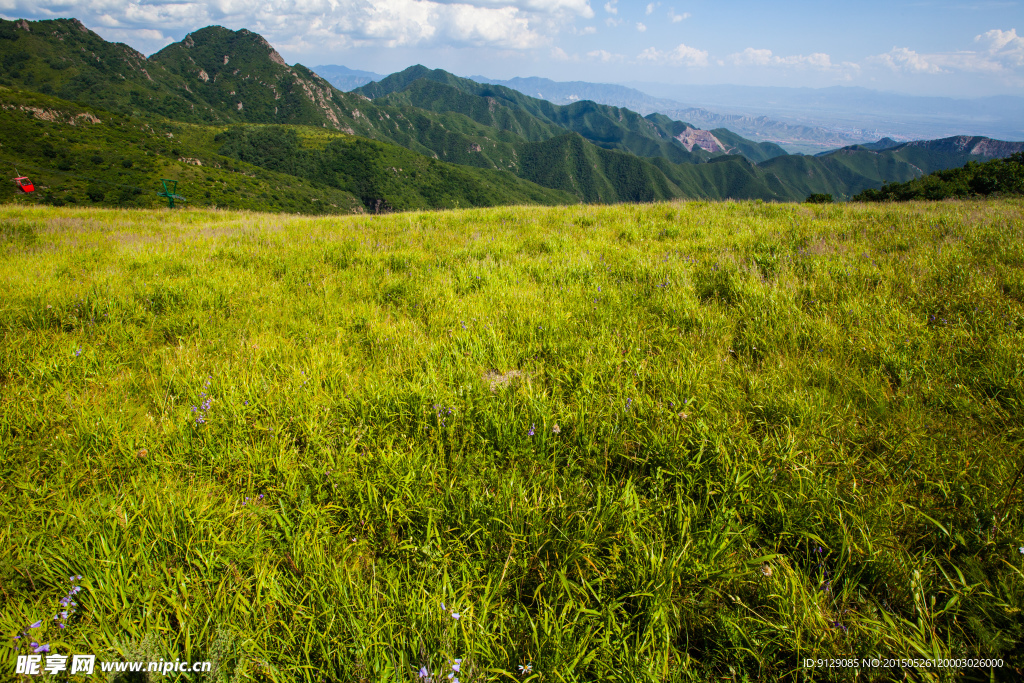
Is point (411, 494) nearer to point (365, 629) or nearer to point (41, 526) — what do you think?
point (365, 629)

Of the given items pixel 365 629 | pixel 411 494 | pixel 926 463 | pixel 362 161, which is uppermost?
pixel 362 161

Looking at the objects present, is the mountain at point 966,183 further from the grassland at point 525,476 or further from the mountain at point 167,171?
the mountain at point 167,171

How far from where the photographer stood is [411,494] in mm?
2393

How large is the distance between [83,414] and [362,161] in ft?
750

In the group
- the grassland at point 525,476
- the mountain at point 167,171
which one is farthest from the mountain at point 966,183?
the mountain at point 167,171

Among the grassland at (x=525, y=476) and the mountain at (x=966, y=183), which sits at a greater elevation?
the mountain at (x=966, y=183)

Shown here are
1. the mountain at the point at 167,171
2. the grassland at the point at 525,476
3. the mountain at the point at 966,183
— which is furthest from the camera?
the mountain at the point at 167,171

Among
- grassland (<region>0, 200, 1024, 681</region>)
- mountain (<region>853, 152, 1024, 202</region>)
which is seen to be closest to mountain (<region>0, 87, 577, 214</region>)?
mountain (<region>853, 152, 1024, 202</region>)

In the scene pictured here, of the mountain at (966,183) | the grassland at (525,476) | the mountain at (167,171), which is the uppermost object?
the mountain at (167,171)

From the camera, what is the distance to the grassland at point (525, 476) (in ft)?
5.55

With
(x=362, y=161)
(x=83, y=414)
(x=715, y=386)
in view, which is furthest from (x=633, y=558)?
(x=362, y=161)

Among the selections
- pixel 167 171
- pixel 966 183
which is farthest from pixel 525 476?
pixel 167 171

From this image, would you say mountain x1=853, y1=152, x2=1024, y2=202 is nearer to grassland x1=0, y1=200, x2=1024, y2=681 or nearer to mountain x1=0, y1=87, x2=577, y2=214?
grassland x1=0, y1=200, x2=1024, y2=681

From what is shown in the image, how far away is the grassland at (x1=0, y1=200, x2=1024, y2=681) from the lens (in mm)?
1692
